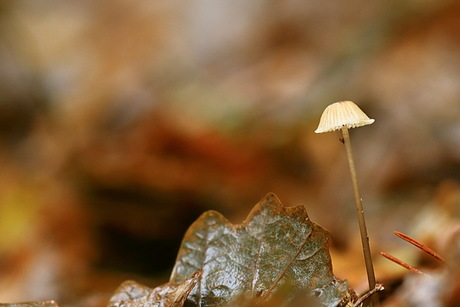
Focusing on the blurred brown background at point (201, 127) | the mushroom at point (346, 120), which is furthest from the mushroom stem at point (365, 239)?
the blurred brown background at point (201, 127)

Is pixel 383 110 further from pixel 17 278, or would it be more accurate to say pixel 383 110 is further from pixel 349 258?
pixel 17 278

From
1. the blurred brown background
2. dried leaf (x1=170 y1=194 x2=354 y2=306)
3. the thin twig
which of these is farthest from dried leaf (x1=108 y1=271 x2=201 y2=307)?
the blurred brown background

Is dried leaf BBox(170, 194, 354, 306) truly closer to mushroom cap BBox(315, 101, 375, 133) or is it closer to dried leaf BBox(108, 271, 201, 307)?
dried leaf BBox(108, 271, 201, 307)

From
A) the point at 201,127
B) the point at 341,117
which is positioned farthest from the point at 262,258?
the point at 201,127

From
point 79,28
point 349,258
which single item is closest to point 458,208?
point 349,258

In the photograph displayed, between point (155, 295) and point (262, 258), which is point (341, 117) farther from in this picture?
point (155, 295)

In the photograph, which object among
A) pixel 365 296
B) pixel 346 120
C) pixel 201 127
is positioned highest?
pixel 201 127

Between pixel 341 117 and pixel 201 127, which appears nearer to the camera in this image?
pixel 341 117
